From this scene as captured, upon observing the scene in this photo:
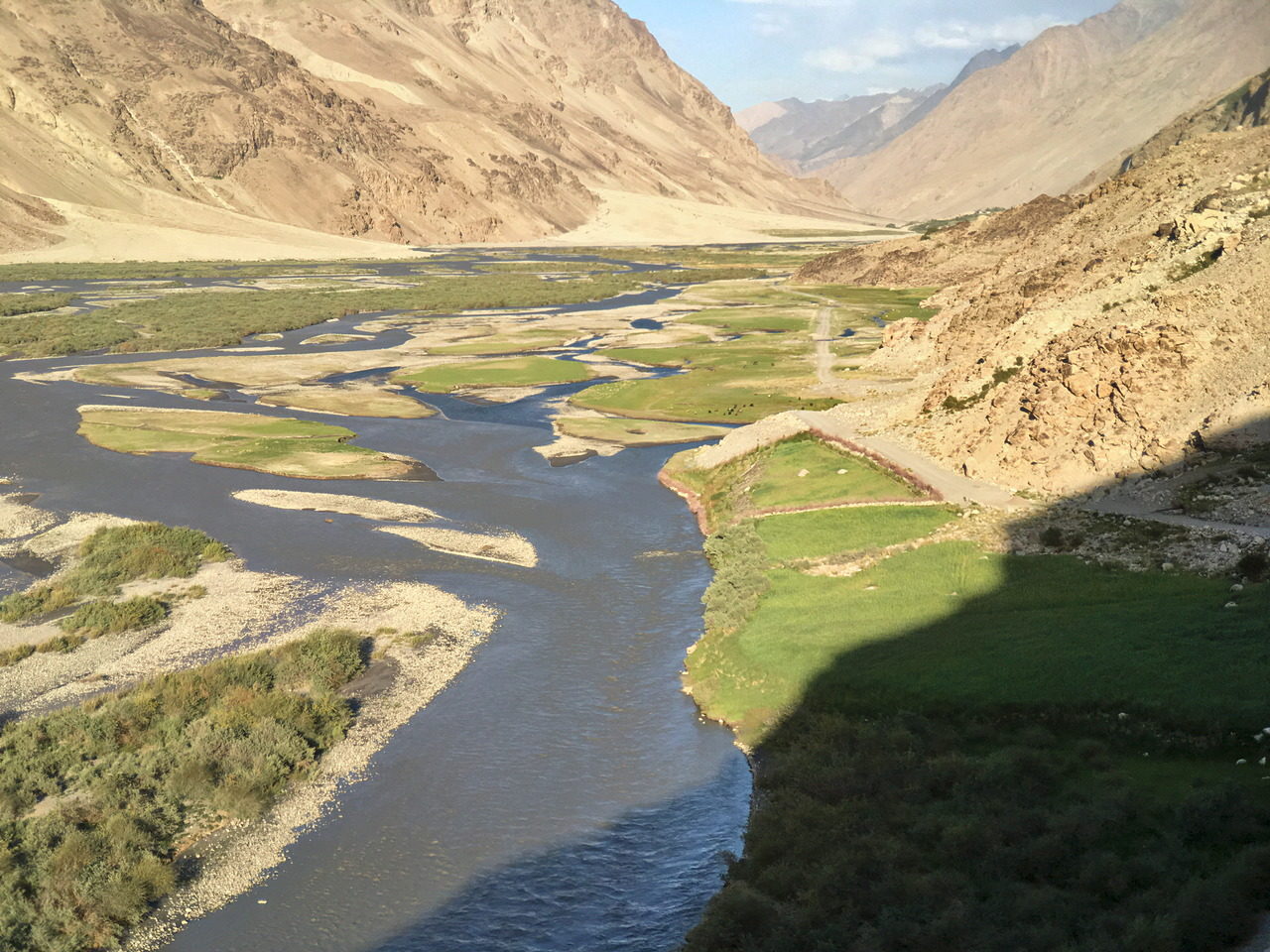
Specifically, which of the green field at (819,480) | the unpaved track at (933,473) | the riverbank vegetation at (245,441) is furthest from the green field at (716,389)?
the riverbank vegetation at (245,441)

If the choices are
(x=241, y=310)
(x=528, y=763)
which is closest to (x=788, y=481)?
(x=528, y=763)

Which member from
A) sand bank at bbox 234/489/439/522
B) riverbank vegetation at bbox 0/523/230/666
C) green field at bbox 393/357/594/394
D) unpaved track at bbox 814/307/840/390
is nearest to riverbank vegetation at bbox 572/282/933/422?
unpaved track at bbox 814/307/840/390

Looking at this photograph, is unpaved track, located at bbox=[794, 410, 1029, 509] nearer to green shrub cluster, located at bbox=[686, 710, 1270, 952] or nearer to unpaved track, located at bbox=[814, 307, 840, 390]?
green shrub cluster, located at bbox=[686, 710, 1270, 952]

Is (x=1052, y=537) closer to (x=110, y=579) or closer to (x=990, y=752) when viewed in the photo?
(x=990, y=752)

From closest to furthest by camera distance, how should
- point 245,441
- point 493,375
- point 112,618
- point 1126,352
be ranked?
point 112,618, point 1126,352, point 245,441, point 493,375

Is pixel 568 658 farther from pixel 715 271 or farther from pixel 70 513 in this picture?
pixel 715 271

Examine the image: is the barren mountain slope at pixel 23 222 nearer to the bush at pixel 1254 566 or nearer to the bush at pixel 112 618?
the bush at pixel 112 618

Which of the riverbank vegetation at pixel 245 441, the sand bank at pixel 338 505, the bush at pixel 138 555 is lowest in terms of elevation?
the bush at pixel 138 555
